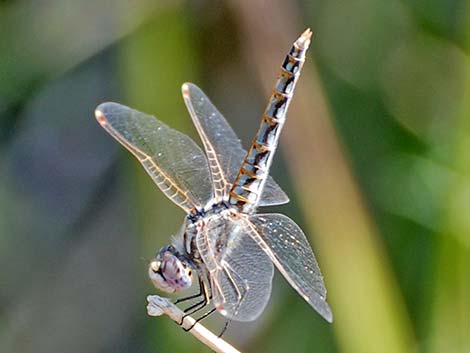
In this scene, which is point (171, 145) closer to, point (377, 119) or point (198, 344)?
point (198, 344)

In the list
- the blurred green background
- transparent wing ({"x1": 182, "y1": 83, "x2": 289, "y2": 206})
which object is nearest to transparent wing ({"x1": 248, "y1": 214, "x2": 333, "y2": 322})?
transparent wing ({"x1": 182, "y1": 83, "x2": 289, "y2": 206})

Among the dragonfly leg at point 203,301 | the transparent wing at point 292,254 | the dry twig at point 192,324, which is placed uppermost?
the transparent wing at point 292,254

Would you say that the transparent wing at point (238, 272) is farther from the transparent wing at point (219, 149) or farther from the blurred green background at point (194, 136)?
the blurred green background at point (194, 136)

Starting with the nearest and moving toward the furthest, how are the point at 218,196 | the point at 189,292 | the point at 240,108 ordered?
the point at 218,196 → the point at 189,292 → the point at 240,108

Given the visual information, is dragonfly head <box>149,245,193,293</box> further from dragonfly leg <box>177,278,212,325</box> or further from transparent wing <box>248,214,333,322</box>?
transparent wing <box>248,214,333,322</box>

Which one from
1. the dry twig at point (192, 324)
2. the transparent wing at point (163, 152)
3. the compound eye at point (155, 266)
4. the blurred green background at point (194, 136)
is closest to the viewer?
the dry twig at point (192, 324)

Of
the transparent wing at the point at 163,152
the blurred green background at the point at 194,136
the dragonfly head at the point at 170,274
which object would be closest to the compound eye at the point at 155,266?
the dragonfly head at the point at 170,274

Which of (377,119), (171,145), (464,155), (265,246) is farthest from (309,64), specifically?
(265,246)
